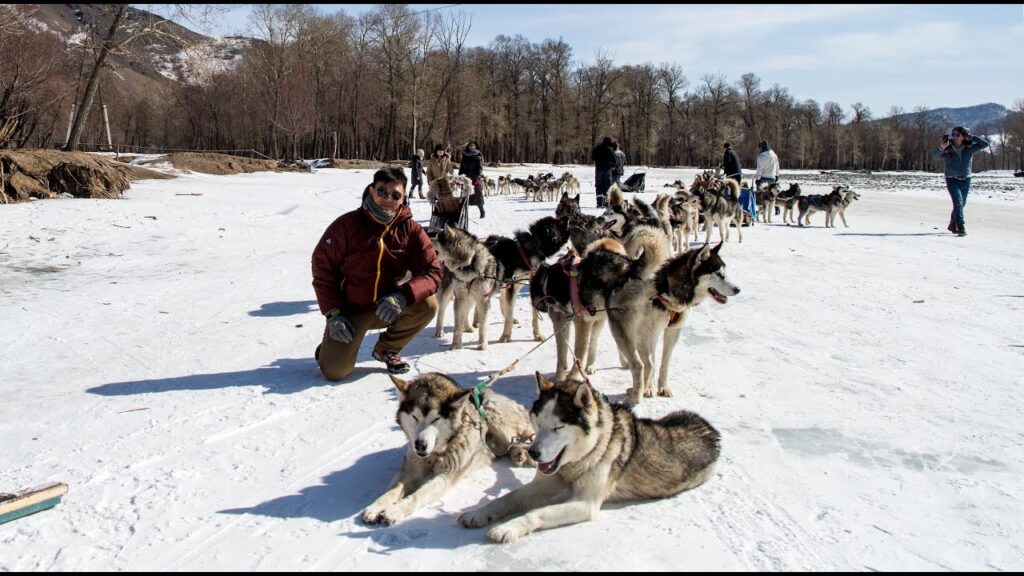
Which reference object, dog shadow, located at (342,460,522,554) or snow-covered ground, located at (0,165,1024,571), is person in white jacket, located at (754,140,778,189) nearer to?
snow-covered ground, located at (0,165,1024,571)

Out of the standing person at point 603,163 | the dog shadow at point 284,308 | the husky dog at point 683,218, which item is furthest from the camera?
the standing person at point 603,163

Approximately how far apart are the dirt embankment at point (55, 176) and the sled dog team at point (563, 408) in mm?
11486

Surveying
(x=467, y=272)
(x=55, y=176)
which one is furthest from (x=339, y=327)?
(x=55, y=176)

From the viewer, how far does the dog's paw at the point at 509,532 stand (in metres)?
2.82

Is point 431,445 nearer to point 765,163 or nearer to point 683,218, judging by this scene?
point 683,218

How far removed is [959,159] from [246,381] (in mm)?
14922

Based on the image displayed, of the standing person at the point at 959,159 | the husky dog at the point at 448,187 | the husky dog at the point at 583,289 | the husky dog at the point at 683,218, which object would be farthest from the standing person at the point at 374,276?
the standing person at the point at 959,159

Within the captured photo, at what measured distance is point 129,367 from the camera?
5223 millimetres

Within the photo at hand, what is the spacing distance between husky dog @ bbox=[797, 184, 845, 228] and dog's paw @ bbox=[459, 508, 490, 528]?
16.4 meters

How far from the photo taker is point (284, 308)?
730 centimetres

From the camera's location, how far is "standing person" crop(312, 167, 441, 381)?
16.1ft

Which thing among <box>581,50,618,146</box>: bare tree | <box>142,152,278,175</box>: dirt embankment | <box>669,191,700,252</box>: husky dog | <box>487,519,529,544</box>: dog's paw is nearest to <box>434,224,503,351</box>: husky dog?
<box>487,519,529,544</box>: dog's paw

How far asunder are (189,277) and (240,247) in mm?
2494

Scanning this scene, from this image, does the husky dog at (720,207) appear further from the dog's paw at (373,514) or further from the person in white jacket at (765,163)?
the dog's paw at (373,514)
